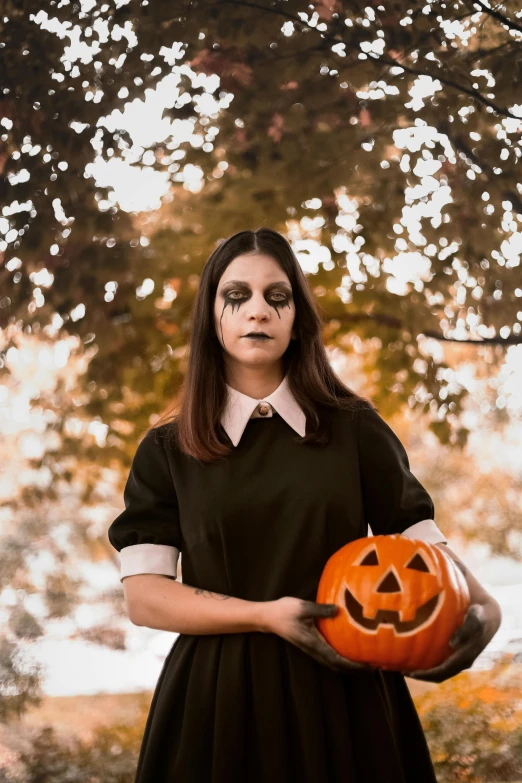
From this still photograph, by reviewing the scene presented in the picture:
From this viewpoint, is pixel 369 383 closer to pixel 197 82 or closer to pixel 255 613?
pixel 197 82

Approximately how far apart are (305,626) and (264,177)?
188 cm

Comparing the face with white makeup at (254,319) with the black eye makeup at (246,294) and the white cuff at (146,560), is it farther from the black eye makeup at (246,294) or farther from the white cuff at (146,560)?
the white cuff at (146,560)

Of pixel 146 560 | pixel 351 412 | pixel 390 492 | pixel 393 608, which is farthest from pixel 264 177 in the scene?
pixel 393 608

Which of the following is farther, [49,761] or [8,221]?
[49,761]

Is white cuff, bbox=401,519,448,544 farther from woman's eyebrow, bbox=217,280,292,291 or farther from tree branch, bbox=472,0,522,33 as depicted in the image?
tree branch, bbox=472,0,522,33

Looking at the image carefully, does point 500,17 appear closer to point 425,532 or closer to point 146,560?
point 425,532

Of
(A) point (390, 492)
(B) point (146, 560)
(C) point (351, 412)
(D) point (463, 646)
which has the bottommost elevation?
(D) point (463, 646)

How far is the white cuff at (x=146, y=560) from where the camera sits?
51.1 inches

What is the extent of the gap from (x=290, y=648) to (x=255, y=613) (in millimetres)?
120

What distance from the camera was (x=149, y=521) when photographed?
1.34 metres

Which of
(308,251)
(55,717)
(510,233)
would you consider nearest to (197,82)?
(308,251)

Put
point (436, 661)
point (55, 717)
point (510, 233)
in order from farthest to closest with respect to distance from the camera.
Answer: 1. point (55, 717)
2. point (510, 233)
3. point (436, 661)

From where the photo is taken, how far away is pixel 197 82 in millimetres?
2779

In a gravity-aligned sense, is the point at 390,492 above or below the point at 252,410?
below
